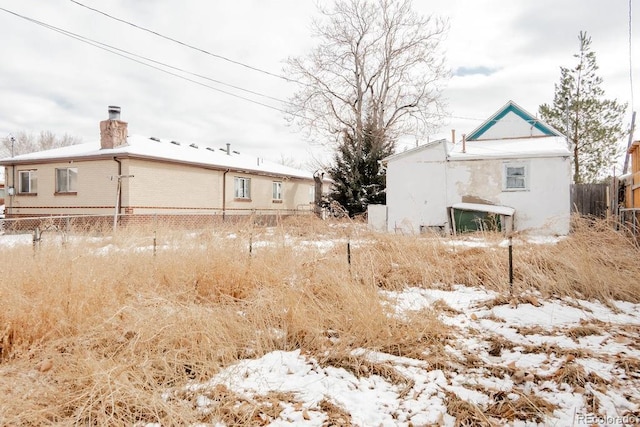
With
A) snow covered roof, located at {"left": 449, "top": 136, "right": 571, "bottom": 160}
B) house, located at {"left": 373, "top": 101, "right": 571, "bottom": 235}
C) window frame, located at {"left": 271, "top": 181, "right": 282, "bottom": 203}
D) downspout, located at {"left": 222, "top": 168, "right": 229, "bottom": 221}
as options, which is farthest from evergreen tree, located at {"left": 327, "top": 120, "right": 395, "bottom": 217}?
downspout, located at {"left": 222, "top": 168, "right": 229, "bottom": 221}

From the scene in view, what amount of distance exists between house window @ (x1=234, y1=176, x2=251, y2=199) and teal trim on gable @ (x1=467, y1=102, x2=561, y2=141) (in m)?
14.4

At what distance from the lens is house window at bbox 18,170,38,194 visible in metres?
17.9

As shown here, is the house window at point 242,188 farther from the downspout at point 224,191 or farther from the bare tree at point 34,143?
the bare tree at point 34,143

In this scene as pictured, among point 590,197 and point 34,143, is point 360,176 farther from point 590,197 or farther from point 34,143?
point 34,143

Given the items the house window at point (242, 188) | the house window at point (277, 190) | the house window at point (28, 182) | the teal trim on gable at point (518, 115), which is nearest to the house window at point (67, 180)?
the house window at point (28, 182)

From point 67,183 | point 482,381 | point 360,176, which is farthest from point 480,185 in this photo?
point 67,183

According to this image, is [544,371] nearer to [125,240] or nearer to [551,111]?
[125,240]

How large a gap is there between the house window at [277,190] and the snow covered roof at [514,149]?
11.9 metres

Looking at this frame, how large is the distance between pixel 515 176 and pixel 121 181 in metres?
16.3

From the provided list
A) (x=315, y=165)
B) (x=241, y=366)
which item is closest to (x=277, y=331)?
(x=241, y=366)

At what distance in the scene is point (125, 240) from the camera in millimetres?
6406

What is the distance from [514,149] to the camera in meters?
15.4

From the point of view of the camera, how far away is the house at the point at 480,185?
14242mm

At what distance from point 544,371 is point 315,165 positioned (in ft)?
75.5
